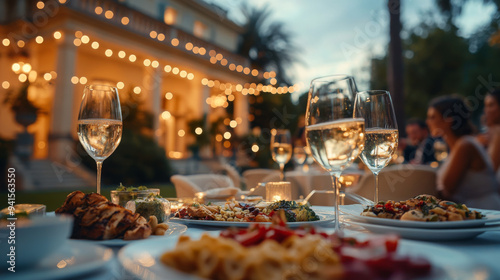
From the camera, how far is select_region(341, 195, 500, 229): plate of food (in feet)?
3.07

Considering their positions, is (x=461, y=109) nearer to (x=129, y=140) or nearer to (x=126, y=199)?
(x=126, y=199)

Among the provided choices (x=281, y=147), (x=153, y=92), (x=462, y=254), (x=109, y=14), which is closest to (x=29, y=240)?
(x=462, y=254)

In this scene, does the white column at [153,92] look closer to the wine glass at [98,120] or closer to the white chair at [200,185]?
the white chair at [200,185]

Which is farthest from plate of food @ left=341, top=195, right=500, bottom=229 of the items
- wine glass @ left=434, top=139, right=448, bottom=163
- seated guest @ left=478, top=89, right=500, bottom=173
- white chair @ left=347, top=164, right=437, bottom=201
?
wine glass @ left=434, top=139, right=448, bottom=163

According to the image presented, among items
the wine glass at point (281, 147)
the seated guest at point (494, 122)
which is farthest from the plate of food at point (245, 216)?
the seated guest at point (494, 122)

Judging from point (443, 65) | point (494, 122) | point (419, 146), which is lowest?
point (419, 146)

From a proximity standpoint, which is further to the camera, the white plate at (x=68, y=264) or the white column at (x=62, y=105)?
the white column at (x=62, y=105)

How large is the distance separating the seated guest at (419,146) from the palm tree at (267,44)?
20.9 m

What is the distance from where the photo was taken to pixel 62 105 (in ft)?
35.2

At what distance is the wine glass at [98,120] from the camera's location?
124cm

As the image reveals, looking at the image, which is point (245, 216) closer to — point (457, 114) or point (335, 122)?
point (335, 122)

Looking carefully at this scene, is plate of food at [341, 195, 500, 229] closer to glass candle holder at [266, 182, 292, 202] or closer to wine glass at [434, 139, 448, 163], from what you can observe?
glass candle holder at [266, 182, 292, 202]

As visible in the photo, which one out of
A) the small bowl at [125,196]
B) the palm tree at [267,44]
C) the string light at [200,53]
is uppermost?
the palm tree at [267,44]

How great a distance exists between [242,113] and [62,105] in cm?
1029
